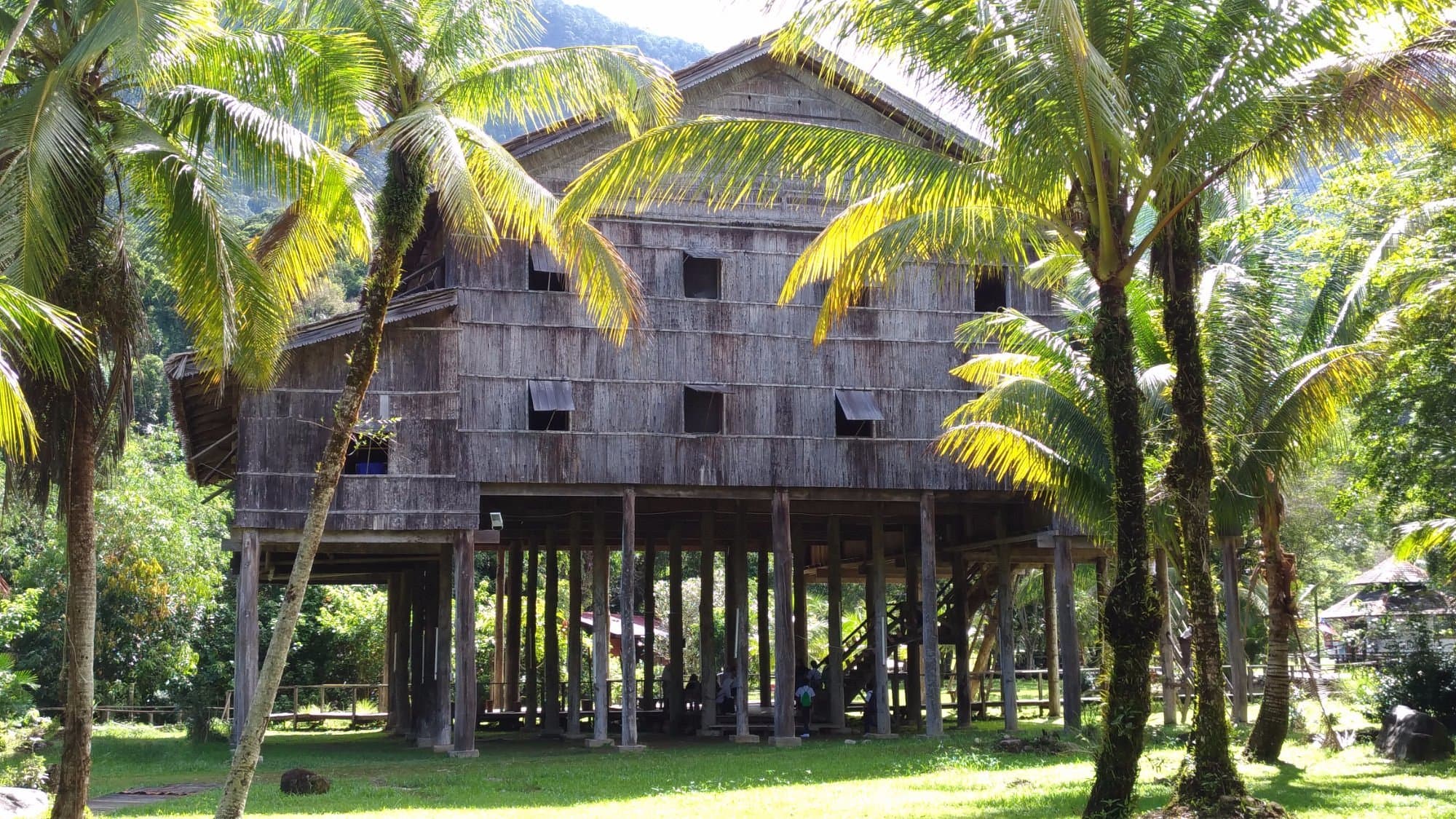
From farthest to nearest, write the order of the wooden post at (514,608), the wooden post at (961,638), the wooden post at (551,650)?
the wooden post at (514,608)
the wooden post at (551,650)
the wooden post at (961,638)

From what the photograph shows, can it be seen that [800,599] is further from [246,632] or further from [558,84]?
Answer: [558,84]

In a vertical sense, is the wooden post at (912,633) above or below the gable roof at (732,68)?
below

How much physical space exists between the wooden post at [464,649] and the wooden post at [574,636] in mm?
4817

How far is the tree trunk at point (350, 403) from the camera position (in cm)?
1228

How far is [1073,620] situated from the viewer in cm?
2491

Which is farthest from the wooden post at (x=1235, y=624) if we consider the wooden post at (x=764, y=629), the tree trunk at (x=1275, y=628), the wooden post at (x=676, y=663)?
the wooden post at (x=676, y=663)

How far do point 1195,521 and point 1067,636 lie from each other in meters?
12.0

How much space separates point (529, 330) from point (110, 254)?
10226 mm

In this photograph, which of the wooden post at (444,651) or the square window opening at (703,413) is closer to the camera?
the wooden post at (444,651)

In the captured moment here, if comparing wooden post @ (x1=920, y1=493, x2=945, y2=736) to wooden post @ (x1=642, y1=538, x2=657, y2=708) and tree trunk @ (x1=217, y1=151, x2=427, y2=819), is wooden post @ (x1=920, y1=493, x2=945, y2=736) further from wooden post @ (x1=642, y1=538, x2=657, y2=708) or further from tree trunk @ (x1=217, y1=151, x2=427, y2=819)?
tree trunk @ (x1=217, y1=151, x2=427, y2=819)

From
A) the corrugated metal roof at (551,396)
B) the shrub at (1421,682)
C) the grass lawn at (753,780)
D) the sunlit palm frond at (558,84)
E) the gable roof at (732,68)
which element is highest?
the gable roof at (732,68)

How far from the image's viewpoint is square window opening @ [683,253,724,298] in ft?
80.3

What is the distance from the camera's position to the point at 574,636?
2830 centimetres

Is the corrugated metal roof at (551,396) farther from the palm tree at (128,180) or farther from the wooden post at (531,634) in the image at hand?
the palm tree at (128,180)
